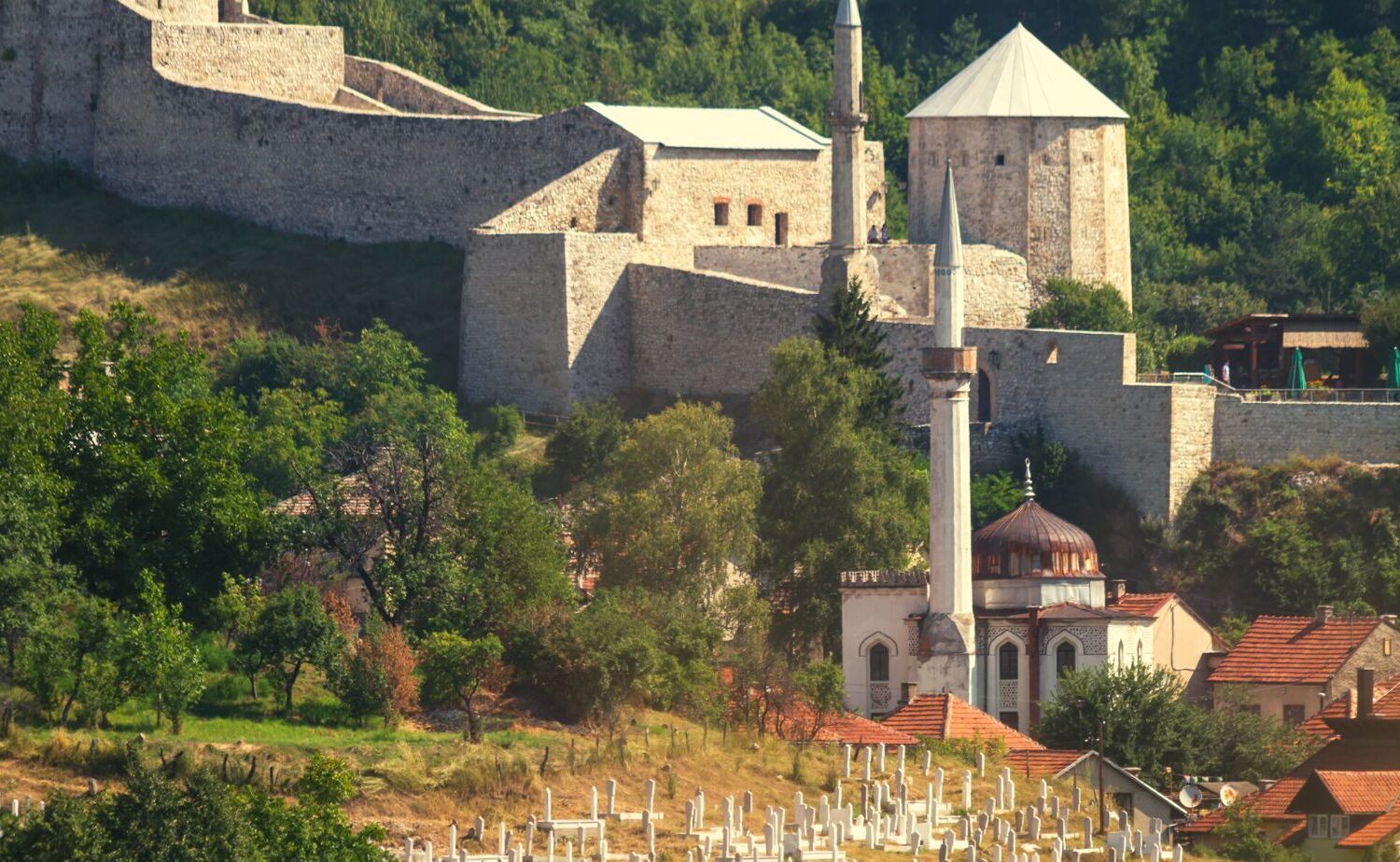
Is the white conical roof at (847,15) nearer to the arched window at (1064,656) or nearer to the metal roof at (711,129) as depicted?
the metal roof at (711,129)

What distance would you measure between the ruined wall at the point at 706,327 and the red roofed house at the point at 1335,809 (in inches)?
479

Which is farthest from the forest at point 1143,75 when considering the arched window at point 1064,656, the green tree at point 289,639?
the green tree at point 289,639

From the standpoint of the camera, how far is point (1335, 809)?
54812 mm

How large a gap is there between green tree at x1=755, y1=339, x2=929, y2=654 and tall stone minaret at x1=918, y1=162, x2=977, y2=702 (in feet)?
3.61

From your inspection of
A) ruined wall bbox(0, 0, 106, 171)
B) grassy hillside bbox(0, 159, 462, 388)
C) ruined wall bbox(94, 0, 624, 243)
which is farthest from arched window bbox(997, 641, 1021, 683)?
ruined wall bbox(0, 0, 106, 171)

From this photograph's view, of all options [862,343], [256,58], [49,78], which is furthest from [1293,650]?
[49,78]

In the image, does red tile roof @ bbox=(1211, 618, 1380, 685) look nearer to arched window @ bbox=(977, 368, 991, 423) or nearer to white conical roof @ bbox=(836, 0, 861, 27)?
arched window @ bbox=(977, 368, 991, 423)

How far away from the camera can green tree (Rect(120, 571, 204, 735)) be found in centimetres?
5134

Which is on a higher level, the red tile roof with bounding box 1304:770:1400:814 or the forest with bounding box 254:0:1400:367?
the forest with bounding box 254:0:1400:367

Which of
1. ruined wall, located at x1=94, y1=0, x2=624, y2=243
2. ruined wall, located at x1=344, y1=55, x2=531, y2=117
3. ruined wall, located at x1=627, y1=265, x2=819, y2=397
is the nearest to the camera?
ruined wall, located at x1=627, y1=265, x2=819, y2=397

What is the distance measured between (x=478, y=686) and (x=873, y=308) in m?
14.5

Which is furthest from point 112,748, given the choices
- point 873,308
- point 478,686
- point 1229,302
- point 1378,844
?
point 1229,302

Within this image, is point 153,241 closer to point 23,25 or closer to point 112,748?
point 23,25

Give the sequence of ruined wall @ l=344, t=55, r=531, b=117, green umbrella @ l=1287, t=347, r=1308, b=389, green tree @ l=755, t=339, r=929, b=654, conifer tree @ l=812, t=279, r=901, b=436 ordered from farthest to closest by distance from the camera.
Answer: ruined wall @ l=344, t=55, r=531, b=117 → green umbrella @ l=1287, t=347, r=1308, b=389 → conifer tree @ l=812, t=279, r=901, b=436 → green tree @ l=755, t=339, r=929, b=654
